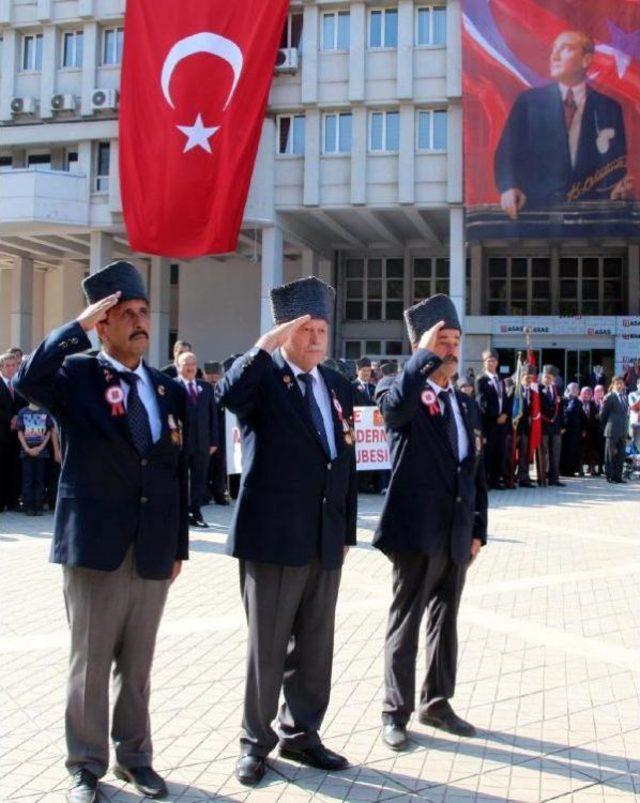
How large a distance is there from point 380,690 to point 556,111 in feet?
85.1

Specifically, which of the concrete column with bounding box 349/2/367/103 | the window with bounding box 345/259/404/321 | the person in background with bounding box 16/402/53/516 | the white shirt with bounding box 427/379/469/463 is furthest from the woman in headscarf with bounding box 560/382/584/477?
the window with bounding box 345/259/404/321

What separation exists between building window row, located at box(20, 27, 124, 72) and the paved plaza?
27.8m

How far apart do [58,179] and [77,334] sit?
101 feet

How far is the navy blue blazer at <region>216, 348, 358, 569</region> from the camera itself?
4016 mm

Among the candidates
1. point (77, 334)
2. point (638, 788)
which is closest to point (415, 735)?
point (638, 788)

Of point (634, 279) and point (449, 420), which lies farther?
point (634, 279)

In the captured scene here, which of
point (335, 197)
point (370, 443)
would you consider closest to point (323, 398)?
point (370, 443)

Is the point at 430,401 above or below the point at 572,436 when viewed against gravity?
above

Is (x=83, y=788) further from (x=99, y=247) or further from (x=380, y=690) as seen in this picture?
(x=99, y=247)

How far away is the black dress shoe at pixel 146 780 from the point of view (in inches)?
149

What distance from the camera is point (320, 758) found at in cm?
413

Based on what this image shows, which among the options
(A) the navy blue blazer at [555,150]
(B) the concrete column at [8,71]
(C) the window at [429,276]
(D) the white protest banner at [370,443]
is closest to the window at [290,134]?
(A) the navy blue blazer at [555,150]

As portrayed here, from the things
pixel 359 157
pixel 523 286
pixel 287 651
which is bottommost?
pixel 287 651

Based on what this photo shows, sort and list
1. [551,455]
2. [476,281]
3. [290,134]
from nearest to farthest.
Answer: [551,455]
[290,134]
[476,281]
